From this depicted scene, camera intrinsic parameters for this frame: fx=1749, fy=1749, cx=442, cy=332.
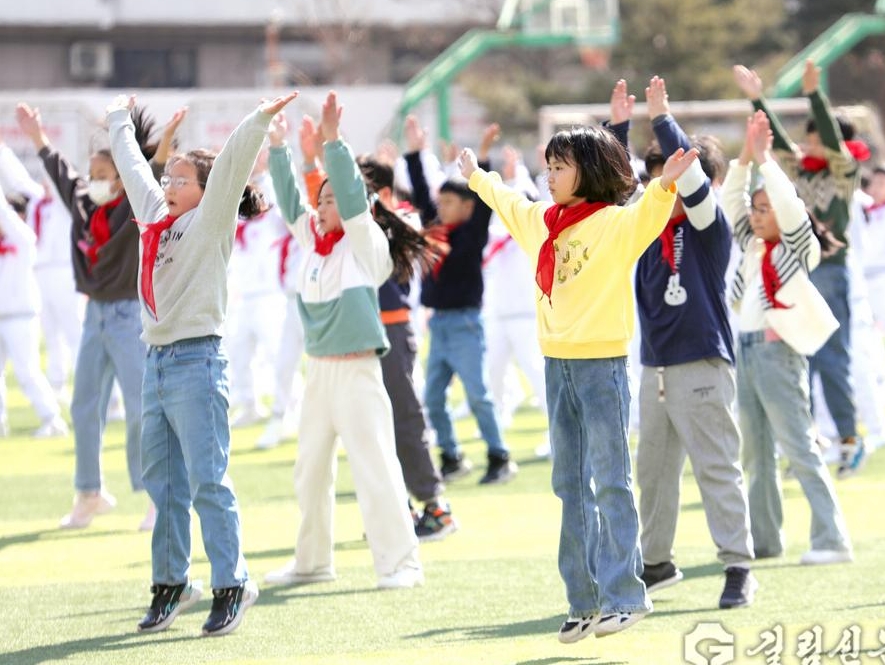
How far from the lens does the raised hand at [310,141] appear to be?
28.9 feet

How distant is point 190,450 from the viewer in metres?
7.07

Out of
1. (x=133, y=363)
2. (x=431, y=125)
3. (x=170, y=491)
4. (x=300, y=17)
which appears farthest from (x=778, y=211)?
(x=300, y=17)

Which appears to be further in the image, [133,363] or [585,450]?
[133,363]

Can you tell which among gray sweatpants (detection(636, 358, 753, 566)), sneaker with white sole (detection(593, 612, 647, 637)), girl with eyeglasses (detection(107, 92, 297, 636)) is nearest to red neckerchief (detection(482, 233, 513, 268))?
gray sweatpants (detection(636, 358, 753, 566))

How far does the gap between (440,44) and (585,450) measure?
1714 inches

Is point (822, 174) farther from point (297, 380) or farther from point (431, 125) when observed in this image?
point (431, 125)

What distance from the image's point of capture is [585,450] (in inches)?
261

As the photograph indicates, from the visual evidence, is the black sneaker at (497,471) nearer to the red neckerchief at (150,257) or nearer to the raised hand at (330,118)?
the raised hand at (330,118)

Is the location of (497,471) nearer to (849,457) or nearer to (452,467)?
(452,467)

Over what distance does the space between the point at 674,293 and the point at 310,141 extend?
7.35 feet

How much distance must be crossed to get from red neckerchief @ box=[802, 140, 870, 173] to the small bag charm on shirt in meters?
3.50

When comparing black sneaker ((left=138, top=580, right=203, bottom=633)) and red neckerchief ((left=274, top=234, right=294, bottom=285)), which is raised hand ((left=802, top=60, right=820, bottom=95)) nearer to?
black sneaker ((left=138, top=580, right=203, bottom=633))

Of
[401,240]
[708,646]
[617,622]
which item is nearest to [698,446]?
[708,646]

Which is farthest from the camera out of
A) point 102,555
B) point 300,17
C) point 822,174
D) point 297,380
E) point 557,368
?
point 300,17
